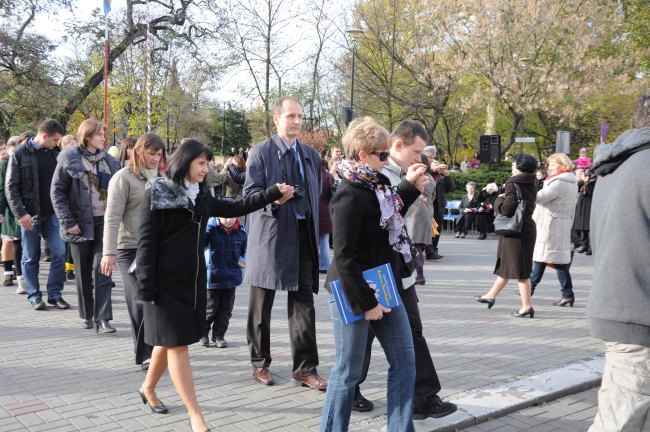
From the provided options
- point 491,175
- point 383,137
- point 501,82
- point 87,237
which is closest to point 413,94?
point 501,82

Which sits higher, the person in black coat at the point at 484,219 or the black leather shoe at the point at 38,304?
the person in black coat at the point at 484,219

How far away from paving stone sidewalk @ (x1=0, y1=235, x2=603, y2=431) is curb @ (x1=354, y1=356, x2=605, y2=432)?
3.4 inches

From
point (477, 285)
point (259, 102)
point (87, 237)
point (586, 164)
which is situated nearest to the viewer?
point (87, 237)

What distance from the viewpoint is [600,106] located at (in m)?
30.8

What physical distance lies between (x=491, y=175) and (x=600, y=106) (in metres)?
13.6

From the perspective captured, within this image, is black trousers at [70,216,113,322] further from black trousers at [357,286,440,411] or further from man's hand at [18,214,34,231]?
black trousers at [357,286,440,411]

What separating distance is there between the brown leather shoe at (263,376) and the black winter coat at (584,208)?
1091 centimetres

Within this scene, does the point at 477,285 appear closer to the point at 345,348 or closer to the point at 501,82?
the point at 345,348

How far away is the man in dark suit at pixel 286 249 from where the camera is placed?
4.59 m

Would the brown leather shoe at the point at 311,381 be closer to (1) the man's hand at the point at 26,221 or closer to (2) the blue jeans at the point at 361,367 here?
(2) the blue jeans at the point at 361,367

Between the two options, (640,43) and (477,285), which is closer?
(477,285)

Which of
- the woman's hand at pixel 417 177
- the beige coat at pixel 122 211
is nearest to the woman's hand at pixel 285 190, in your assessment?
the woman's hand at pixel 417 177

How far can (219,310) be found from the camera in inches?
227

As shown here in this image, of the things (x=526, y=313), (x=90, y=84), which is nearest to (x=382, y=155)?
(x=526, y=313)
